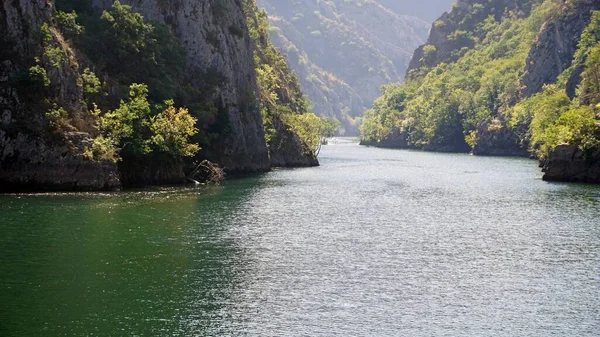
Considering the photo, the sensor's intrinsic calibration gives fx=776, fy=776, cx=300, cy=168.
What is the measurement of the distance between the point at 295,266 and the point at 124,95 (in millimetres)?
62760

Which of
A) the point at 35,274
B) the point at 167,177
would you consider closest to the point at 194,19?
the point at 167,177

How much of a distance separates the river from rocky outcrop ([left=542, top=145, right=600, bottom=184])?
23277 mm

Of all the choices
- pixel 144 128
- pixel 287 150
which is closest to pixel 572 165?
pixel 287 150

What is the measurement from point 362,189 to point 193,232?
152 ft

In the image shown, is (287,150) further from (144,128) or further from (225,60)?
(144,128)

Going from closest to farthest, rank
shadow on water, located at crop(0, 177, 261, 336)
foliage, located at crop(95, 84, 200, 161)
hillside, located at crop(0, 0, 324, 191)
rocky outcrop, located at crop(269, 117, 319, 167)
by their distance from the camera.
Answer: shadow on water, located at crop(0, 177, 261, 336) → hillside, located at crop(0, 0, 324, 191) → foliage, located at crop(95, 84, 200, 161) → rocky outcrop, located at crop(269, 117, 319, 167)

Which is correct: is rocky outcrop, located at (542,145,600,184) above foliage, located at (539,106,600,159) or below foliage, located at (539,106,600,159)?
below

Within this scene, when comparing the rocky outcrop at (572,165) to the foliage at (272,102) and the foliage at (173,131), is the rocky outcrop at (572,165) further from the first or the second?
the foliage at (272,102)

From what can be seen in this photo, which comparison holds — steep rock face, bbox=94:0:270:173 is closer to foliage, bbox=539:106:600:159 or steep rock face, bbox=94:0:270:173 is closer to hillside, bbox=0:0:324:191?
hillside, bbox=0:0:324:191

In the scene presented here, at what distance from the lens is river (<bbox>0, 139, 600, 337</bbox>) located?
3906cm

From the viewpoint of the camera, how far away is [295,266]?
52.0 m

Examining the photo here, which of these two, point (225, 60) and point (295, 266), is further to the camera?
point (225, 60)

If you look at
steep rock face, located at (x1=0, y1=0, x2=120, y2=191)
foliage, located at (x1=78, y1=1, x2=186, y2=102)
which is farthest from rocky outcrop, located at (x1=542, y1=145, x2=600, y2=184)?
steep rock face, located at (x1=0, y1=0, x2=120, y2=191)

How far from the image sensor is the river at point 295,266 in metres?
39.1
